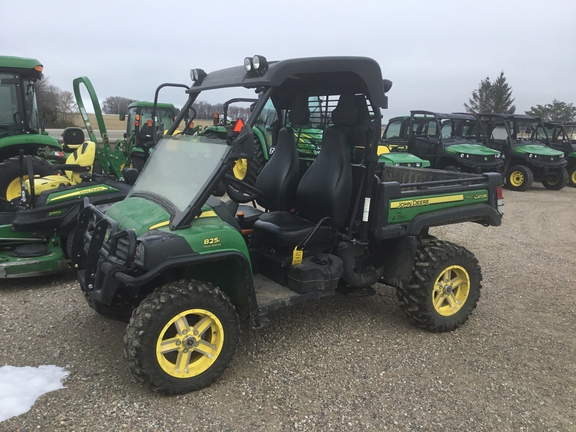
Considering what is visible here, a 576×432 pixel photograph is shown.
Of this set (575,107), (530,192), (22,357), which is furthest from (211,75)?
(575,107)

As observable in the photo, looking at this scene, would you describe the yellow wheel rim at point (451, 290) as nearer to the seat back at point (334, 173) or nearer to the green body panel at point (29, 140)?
the seat back at point (334, 173)

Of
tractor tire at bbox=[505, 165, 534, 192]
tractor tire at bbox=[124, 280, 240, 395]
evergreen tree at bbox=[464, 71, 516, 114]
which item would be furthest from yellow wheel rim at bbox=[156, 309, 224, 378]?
evergreen tree at bbox=[464, 71, 516, 114]

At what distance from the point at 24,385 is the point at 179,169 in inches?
69.2

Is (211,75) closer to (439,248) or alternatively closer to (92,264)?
(92,264)

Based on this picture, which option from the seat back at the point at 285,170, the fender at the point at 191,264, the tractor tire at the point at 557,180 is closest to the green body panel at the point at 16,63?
the seat back at the point at 285,170

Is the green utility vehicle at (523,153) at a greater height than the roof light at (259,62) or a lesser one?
lesser

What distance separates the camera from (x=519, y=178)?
1348 cm

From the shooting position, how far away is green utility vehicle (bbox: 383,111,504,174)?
485 inches

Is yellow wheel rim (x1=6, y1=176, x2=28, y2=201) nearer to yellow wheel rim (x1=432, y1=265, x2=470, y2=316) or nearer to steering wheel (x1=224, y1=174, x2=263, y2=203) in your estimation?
steering wheel (x1=224, y1=174, x2=263, y2=203)

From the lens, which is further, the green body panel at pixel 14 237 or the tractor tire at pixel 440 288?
the green body panel at pixel 14 237

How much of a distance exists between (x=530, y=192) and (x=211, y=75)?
1210 centimetres

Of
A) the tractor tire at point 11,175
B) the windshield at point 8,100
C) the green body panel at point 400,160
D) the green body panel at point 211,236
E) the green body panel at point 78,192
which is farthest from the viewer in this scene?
the green body panel at point 400,160

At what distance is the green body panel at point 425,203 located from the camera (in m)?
3.83

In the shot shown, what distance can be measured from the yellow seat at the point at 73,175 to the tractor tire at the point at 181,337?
11.6ft
